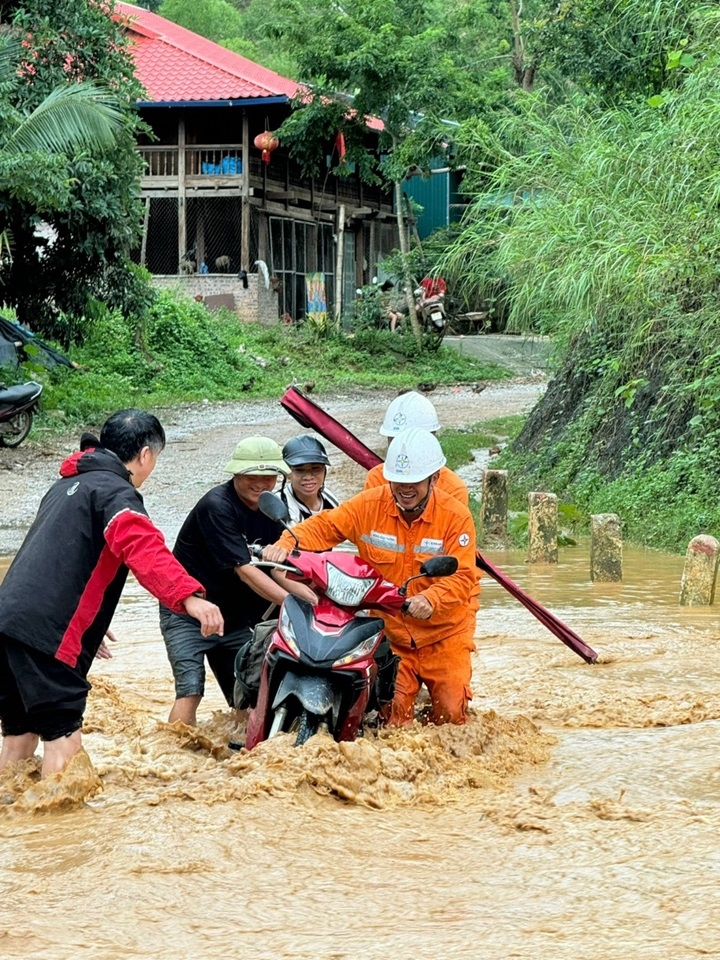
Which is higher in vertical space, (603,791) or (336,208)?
(336,208)

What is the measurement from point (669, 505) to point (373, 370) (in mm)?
17818

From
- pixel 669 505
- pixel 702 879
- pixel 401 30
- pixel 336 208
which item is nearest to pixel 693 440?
pixel 669 505

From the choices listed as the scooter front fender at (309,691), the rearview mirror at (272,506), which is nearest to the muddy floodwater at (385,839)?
the scooter front fender at (309,691)

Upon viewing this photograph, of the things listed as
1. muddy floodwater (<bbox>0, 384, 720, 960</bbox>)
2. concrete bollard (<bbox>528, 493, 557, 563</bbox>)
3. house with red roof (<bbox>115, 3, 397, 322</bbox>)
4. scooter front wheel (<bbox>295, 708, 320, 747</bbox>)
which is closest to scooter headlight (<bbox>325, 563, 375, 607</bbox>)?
scooter front wheel (<bbox>295, 708, 320, 747</bbox>)

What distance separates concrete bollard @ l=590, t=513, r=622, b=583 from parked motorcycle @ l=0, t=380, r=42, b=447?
8497mm

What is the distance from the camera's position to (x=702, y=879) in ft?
14.3

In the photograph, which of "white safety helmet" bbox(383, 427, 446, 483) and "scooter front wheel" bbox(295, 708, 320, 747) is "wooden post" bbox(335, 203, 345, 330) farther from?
"scooter front wheel" bbox(295, 708, 320, 747)

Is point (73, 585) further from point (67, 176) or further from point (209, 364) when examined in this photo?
point (209, 364)

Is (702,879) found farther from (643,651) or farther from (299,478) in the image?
(643,651)

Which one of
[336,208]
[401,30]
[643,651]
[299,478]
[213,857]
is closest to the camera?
[213,857]

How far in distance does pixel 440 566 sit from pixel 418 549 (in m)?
0.74

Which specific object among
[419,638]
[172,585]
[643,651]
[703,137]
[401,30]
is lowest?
[643,651]

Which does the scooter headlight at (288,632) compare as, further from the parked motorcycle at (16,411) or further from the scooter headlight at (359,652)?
the parked motorcycle at (16,411)

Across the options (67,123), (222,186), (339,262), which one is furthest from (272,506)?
(339,262)
